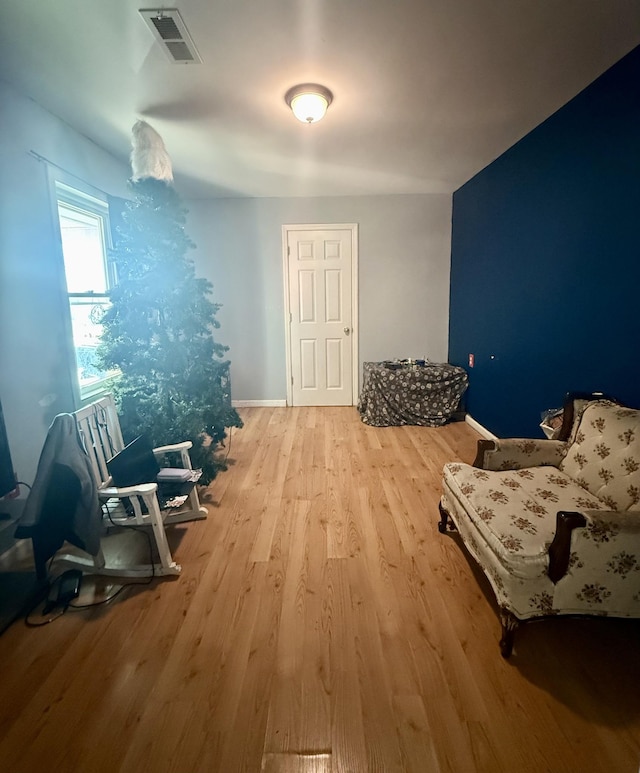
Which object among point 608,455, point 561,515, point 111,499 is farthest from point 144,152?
point 608,455

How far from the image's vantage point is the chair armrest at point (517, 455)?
83.4 inches

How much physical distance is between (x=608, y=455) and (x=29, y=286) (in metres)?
3.12

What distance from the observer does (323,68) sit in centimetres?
208

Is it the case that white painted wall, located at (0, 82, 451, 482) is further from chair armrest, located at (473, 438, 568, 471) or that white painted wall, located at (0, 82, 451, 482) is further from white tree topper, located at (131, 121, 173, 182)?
chair armrest, located at (473, 438, 568, 471)

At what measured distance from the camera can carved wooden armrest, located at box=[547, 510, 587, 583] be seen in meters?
1.38

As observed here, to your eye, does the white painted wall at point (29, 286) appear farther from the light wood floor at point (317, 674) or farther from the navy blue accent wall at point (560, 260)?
the navy blue accent wall at point (560, 260)

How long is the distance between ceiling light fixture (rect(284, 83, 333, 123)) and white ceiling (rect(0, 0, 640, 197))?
0.18ft

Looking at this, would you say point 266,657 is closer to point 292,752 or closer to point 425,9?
point 292,752

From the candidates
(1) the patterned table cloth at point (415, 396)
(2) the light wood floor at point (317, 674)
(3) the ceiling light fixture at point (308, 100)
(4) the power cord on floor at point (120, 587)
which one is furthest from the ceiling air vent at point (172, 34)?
(1) the patterned table cloth at point (415, 396)

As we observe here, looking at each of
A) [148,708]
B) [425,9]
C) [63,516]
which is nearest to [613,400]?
[425,9]

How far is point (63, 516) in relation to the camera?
181cm

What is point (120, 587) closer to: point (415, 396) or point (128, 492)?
point (128, 492)

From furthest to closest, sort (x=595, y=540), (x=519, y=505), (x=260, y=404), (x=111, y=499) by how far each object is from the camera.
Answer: (x=260, y=404) → (x=111, y=499) → (x=519, y=505) → (x=595, y=540)

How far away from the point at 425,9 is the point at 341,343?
3415 millimetres
